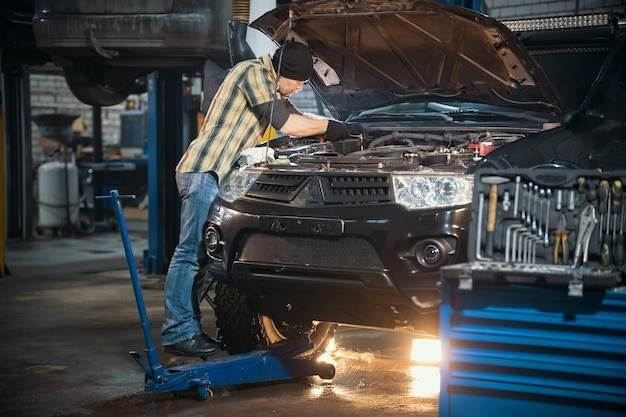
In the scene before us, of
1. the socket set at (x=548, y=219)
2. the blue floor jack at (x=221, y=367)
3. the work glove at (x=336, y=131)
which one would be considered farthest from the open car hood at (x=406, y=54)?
the blue floor jack at (x=221, y=367)

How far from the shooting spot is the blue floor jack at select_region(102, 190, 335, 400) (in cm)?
506

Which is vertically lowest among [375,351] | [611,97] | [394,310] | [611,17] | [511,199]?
[375,351]

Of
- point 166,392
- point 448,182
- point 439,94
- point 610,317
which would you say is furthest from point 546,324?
point 439,94

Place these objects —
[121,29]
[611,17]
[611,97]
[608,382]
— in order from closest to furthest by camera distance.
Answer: [608,382], [611,97], [611,17], [121,29]

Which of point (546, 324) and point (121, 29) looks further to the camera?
point (121, 29)

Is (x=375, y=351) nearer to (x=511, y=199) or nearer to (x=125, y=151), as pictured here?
(x=511, y=199)

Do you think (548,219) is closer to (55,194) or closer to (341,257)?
(341,257)

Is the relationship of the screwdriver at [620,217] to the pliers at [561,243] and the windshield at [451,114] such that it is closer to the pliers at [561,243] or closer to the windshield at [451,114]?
the pliers at [561,243]

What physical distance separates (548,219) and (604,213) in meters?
0.23

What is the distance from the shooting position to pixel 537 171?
405cm

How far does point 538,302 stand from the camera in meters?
3.76

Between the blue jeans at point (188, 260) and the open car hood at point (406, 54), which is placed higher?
the open car hood at point (406, 54)

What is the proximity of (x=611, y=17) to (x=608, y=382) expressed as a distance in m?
3.01

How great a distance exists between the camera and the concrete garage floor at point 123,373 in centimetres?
511
